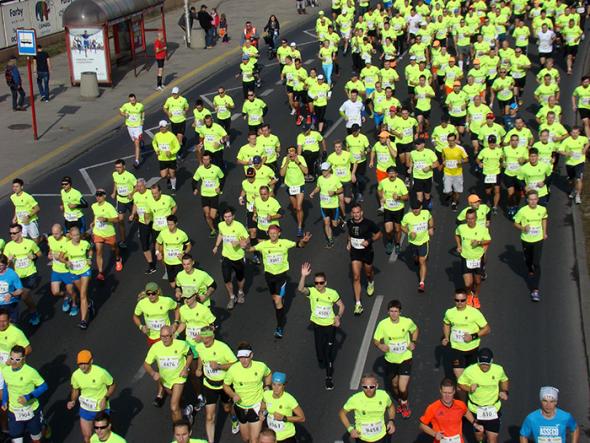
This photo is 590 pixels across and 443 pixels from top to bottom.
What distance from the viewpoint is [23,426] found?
12.2 m

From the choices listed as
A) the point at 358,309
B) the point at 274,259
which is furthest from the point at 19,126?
the point at 358,309

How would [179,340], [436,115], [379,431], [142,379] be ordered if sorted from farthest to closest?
[436,115]
[142,379]
[179,340]
[379,431]

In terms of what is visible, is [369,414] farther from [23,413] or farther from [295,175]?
[295,175]

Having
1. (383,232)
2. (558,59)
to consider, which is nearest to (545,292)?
(383,232)

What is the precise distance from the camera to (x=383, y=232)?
1933 centimetres

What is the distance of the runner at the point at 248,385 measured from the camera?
11828mm

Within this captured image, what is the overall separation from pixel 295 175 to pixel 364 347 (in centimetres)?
504

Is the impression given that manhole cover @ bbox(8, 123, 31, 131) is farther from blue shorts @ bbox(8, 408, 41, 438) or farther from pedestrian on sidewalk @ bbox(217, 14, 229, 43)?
blue shorts @ bbox(8, 408, 41, 438)

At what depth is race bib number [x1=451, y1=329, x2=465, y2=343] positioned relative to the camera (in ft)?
42.7

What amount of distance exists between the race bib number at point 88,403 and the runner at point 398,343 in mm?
3717

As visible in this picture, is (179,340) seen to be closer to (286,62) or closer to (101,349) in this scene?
(101,349)

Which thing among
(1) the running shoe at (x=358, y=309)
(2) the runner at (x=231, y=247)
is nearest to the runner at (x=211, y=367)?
(2) the runner at (x=231, y=247)

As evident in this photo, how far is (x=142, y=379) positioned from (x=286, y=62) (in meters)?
15.3

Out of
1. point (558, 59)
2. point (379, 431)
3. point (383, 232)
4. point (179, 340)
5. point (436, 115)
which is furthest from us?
point (558, 59)
